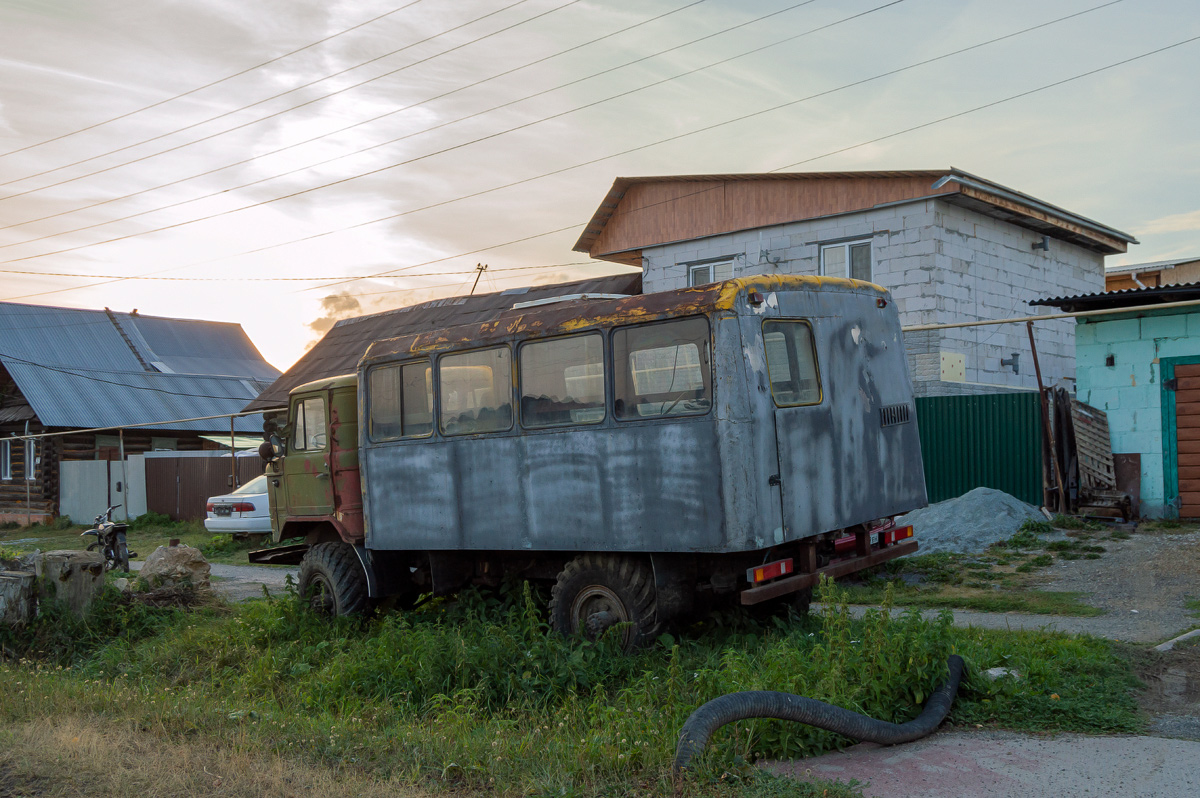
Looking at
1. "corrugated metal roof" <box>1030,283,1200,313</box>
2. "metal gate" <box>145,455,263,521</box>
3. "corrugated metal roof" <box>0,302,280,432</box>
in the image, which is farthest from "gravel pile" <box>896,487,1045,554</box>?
"corrugated metal roof" <box>0,302,280,432</box>

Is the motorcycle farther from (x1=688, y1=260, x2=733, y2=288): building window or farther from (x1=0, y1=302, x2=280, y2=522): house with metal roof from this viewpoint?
(x1=0, y1=302, x2=280, y2=522): house with metal roof

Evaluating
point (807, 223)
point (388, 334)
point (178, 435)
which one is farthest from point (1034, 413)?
point (178, 435)

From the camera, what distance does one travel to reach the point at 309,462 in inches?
396

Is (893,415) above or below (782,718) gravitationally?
above

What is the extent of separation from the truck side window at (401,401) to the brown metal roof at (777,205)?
11.0m

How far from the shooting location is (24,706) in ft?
22.5

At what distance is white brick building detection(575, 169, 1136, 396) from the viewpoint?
17.0 metres

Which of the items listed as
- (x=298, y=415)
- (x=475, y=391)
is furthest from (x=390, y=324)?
(x=475, y=391)

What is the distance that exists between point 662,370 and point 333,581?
14.5 ft

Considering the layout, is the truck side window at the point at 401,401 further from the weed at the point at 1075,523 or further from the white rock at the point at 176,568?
the weed at the point at 1075,523

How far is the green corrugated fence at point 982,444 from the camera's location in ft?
48.7

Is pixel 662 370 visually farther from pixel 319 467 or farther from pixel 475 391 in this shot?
pixel 319 467

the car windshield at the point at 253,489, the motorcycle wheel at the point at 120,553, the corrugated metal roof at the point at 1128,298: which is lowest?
the motorcycle wheel at the point at 120,553

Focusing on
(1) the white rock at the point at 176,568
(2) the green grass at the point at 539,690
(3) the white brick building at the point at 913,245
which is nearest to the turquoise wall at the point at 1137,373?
(3) the white brick building at the point at 913,245
